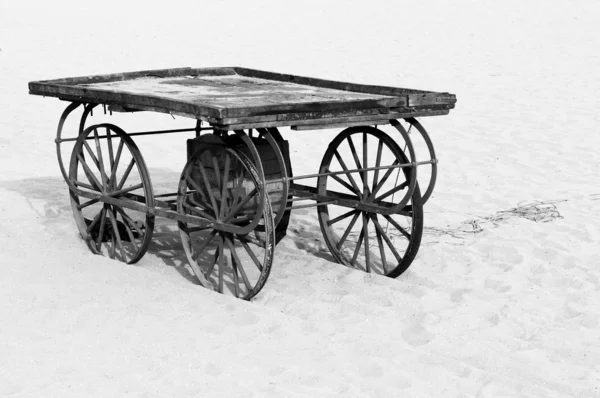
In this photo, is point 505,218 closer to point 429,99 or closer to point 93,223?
point 429,99

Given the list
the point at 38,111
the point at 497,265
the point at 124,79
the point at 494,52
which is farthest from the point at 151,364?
the point at 494,52

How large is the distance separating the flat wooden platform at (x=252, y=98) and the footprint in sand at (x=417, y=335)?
3.84 feet

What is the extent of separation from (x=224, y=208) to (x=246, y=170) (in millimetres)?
252

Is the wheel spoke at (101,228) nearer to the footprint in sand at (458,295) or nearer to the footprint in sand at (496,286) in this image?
the footprint in sand at (458,295)

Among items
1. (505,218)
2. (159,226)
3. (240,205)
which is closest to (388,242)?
(240,205)

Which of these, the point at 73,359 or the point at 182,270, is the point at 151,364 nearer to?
the point at 73,359

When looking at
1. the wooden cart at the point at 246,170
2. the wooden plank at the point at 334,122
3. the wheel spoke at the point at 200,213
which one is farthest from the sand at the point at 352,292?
the wooden plank at the point at 334,122

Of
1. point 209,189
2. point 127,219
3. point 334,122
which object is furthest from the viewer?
point 127,219

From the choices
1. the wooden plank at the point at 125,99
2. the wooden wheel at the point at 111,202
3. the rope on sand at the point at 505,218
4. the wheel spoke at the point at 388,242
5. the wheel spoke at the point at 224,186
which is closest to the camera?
the wooden plank at the point at 125,99

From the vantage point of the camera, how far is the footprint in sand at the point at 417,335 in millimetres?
4746

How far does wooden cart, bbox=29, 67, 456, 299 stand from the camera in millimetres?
5043

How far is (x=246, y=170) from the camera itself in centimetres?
533

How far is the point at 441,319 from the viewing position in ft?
16.7

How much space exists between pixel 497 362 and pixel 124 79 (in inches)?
143
